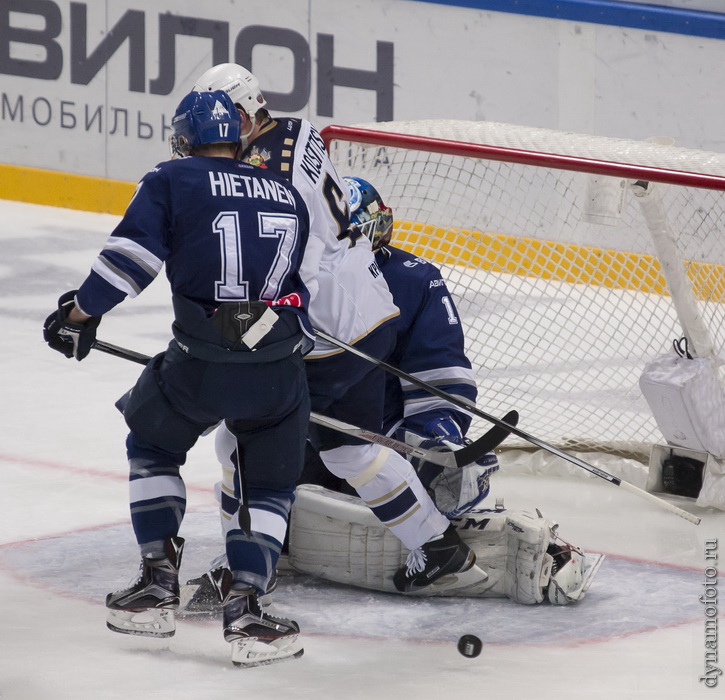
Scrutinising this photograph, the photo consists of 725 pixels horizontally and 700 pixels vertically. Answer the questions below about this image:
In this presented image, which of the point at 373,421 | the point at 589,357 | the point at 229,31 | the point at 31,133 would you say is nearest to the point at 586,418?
the point at 589,357

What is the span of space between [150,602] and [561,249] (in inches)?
88.4

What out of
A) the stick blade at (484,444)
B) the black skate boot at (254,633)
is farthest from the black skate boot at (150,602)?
the stick blade at (484,444)

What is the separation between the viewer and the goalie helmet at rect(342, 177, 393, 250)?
3148mm

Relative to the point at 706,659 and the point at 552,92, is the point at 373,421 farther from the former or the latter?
the point at 552,92

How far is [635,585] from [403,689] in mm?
802

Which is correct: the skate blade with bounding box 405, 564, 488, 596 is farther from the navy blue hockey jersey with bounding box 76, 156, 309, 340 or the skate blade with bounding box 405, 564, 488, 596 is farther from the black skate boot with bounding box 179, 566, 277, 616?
the navy blue hockey jersey with bounding box 76, 156, 309, 340

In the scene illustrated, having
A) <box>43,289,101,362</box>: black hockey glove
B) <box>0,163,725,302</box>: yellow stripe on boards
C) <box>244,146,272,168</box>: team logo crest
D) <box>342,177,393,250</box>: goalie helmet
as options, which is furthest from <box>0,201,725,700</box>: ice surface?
<box>244,146,272,168</box>: team logo crest

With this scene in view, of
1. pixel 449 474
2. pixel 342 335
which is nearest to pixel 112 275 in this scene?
pixel 342 335

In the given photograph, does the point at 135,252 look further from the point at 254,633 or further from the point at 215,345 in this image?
the point at 254,633

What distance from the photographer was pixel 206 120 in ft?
8.36

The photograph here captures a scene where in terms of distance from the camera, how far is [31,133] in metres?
7.52

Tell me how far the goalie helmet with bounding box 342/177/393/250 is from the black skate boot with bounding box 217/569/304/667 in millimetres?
941

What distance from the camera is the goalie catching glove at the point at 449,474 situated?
300cm

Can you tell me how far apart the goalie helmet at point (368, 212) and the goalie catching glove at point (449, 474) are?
446 mm
